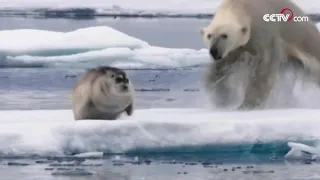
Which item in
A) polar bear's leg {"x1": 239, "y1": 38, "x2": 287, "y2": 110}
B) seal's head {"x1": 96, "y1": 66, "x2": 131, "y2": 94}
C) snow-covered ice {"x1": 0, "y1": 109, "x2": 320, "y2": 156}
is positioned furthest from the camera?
polar bear's leg {"x1": 239, "y1": 38, "x2": 287, "y2": 110}

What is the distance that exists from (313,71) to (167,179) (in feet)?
3.33

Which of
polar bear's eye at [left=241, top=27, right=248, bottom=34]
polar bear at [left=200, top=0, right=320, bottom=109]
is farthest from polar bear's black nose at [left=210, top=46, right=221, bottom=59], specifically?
polar bear's eye at [left=241, top=27, right=248, bottom=34]

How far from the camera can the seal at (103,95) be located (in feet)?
9.37

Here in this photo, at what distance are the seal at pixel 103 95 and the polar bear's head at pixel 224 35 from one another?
35cm

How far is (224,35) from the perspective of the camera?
9.77 feet

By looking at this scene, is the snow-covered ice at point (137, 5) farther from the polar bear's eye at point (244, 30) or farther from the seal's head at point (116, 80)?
the seal's head at point (116, 80)

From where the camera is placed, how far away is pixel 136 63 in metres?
3.14

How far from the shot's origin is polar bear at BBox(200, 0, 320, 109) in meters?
2.98

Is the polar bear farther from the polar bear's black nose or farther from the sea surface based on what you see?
the sea surface

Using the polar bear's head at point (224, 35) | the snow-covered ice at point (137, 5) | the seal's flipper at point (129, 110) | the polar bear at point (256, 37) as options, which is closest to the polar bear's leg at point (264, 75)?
the polar bear at point (256, 37)

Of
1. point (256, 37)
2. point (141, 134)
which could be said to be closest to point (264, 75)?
point (256, 37)

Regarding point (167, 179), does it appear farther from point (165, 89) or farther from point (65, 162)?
point (165, 89)

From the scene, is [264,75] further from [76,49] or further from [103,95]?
[76,49]

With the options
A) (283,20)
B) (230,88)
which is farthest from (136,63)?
(283,20)
